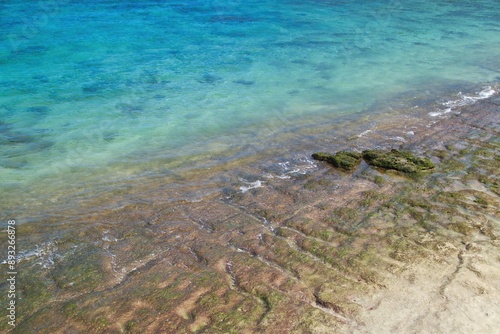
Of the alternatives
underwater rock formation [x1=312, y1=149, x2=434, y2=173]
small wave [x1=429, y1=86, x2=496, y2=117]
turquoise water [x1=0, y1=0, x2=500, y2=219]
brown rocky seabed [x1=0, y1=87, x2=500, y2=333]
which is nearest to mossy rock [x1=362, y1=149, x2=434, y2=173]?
underwater rock formation [x1=312, y1=149, x2=434, y2=173]

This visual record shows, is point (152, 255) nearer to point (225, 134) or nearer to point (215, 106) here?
A: point (225, 134)

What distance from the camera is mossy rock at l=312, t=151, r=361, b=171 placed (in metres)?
9.37

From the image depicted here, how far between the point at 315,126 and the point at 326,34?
11.5 metres

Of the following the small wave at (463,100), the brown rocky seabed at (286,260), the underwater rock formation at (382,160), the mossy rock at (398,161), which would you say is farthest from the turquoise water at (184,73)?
the mossy rock at (398,161)

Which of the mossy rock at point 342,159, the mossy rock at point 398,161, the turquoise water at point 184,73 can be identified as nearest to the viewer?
the mossy rock at point 398,161

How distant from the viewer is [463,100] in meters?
13.7

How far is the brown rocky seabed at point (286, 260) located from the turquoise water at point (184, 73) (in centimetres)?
222

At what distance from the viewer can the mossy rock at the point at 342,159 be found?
369 inches

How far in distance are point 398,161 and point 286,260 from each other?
4.13m

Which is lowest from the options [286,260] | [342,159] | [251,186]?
[251,186]

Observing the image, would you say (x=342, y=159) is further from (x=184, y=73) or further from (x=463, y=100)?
(x=184, y=73)

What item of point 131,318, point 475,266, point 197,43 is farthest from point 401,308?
point 197,43

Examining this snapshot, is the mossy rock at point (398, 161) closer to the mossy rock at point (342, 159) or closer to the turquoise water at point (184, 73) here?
the mossy rock at point (342, 159)

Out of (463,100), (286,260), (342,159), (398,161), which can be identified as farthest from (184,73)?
(286,260)
